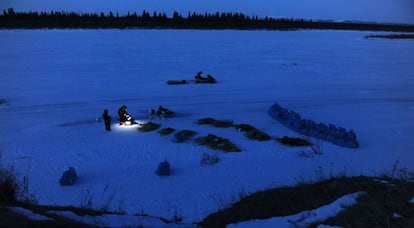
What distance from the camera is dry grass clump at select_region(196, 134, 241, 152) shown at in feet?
28.1

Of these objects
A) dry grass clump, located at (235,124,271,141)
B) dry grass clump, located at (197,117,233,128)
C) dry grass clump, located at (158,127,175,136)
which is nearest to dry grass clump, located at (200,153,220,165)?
dry grass clump, located at (235,124,271,141)

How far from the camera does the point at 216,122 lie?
10.5 m

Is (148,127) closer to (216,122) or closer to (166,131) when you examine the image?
(166,131)

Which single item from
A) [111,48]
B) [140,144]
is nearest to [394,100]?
[140,144]

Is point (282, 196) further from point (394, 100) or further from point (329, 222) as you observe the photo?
point (394, 100)

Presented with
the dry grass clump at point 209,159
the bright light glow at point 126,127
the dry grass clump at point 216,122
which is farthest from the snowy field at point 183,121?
the dry grass clump at point 216,122

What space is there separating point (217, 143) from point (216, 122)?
175cm

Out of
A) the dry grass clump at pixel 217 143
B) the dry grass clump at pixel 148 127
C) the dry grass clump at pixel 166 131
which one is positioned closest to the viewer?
the dry grass clump at pixel 217 143

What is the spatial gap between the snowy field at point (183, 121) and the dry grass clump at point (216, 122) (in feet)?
0.88

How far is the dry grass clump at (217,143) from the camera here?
8.55m

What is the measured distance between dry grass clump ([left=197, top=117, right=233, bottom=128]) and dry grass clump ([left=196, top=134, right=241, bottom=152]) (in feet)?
3.75

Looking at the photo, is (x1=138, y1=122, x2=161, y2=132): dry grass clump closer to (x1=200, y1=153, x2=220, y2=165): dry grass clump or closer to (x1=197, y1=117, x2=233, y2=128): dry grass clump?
(x1=197, y1=117, x2=233, y2=128): dry grass clump

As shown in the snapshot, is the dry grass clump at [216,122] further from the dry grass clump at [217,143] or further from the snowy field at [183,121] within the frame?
the dry grass clump at [217,143]

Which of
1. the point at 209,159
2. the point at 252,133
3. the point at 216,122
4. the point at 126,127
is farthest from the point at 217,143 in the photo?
the point at 126,127
